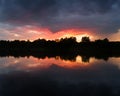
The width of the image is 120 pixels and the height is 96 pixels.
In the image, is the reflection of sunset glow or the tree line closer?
the reflection of sunset glow

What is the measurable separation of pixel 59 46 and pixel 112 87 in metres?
133

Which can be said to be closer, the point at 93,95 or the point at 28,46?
the point at 93,95

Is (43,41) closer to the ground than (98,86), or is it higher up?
higher up

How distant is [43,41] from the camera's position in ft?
516

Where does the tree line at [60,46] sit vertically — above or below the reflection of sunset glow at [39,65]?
above

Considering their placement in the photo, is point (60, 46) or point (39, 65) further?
point (60, 46)

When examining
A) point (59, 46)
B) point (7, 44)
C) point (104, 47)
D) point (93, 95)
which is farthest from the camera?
point (7, 44)

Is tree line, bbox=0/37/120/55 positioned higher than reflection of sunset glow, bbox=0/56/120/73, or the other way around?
tree line, bbox=0/37/120/55

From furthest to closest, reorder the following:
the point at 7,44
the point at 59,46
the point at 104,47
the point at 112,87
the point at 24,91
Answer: the point at 7,44 < the point at 59,46 < the point at 104,47 < the point at 112,87 < the point at 24,91

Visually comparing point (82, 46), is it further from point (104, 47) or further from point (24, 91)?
point (24, 91)

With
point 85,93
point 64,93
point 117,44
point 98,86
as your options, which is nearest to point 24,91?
point 64,93

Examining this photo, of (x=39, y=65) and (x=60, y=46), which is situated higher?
(x=60, y=46)

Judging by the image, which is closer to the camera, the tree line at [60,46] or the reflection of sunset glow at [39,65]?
the reflection of sunset glow at [39,65]

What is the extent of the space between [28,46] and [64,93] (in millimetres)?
142521
